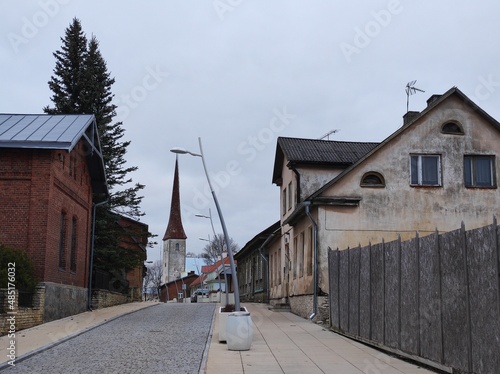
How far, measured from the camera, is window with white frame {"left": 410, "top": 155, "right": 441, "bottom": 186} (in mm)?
21938

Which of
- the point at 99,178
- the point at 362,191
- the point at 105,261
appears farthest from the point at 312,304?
the point at 105,261

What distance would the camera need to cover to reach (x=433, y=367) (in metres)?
10.5

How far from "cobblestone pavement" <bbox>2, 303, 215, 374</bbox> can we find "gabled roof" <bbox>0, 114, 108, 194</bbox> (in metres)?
5.86

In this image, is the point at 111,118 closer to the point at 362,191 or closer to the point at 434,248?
the point at 362,191

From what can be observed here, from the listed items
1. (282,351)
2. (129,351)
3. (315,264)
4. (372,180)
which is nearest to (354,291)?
(282,351)

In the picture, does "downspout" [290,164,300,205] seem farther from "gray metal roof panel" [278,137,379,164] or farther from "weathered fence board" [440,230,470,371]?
"weathered fence board" [440,230,470,371]

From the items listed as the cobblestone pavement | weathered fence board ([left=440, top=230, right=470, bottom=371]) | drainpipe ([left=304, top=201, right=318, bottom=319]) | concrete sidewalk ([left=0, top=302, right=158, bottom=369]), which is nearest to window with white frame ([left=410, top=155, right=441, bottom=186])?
drainpipe ([left=304, top=201, right=318, bottom=319])

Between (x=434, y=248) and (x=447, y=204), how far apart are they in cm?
1196

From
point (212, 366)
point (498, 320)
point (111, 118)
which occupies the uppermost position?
point (111, 118)

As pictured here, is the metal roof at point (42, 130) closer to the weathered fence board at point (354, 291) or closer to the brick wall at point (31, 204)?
the brick wall at point (31, 204)

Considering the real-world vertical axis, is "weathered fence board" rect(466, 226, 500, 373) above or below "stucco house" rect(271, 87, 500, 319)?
below

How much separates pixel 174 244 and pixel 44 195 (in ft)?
281

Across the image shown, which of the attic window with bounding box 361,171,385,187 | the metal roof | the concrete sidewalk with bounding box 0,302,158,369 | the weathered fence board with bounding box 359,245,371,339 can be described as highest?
the metal roof

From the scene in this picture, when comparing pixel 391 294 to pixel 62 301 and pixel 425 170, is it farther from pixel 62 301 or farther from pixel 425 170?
pixel 62 301
